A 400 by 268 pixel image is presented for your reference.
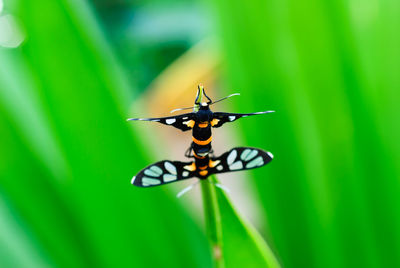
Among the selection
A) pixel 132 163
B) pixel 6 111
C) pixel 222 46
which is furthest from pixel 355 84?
pixel 6 111

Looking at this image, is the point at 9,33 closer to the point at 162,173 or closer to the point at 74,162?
the point at 74,162

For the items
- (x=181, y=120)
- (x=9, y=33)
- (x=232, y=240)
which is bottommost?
(x=232, y=240)

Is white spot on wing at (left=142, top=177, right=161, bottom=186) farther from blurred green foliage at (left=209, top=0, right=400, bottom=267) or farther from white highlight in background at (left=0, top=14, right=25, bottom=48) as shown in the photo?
white highlight in background at (left=0, top=14, right=25, bottom=48)

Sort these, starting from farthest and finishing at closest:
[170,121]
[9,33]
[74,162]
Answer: [9,33] → [74,162] → [170,121]

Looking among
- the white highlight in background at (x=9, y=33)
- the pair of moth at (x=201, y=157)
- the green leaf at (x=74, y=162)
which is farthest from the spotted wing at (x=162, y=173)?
the white highlight in background at (x=9, y=33)

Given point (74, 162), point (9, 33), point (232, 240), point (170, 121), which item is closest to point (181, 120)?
point (170, 121)

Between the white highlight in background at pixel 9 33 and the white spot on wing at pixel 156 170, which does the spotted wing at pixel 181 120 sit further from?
the white highlight in background at pixel 9 33
